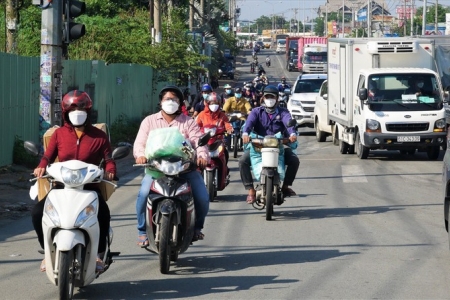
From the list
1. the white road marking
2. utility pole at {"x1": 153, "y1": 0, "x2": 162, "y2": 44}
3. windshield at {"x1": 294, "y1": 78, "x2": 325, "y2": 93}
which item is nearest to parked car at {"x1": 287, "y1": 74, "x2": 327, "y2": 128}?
windshield at {"x1": 294, "y1": 78, "x2": 325, "y2": 93}

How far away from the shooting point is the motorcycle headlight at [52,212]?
7.55 meters

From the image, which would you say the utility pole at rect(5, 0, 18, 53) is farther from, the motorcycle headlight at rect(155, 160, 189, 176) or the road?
the motorcycle headlight at rect(155, 160, 189, 176)

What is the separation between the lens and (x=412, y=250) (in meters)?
10.6

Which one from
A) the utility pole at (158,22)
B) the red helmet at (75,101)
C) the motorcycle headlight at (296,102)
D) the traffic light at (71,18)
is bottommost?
the motorcycle headlight at (296,102)

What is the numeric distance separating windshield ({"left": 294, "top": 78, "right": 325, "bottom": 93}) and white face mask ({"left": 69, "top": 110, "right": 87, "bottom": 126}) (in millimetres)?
26161

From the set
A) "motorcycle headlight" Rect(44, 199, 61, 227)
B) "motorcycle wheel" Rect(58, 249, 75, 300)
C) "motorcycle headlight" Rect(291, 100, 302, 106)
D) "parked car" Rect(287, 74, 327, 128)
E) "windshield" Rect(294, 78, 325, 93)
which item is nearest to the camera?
"motorcycle wheel" Rect(58, 249, 75, 300)

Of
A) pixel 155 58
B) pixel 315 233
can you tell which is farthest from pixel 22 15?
pixel 315 233

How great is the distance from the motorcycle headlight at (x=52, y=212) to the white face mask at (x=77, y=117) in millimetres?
804

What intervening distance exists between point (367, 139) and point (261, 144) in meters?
9.87

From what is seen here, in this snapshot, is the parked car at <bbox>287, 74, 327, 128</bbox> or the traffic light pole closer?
the traffic light pole

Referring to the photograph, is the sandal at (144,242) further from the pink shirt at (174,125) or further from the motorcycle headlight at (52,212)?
the motorcycle headlight at (52,212)

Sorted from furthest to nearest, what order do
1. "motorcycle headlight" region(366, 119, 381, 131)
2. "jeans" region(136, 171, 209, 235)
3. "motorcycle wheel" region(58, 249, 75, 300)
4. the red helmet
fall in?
"motorcycle headlight" region(366, 119, 381, 131)
"jeans" region(136, 171, 209, 235)
the red helmet
"motorcycle wheel" region(58, 249, 75, 300)

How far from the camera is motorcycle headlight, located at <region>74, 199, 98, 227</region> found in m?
7.57

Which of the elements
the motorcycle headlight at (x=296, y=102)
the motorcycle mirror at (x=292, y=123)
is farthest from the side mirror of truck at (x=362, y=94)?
the motorcycle headlight at (x=296, y=102)
